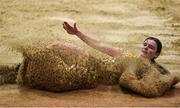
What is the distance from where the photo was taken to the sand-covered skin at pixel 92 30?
4.50 metres

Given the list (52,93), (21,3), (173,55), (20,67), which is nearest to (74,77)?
(52,93)

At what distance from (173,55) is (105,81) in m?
1.55

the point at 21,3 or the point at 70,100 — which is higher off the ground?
the point at 21,3

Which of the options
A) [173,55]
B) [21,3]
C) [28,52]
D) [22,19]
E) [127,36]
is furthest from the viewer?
[21,3]

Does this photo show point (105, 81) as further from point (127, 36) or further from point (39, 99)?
point (127, 36)

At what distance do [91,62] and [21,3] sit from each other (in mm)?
3759

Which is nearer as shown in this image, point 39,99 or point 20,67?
point 39,99

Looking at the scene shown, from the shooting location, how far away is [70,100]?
443 cm

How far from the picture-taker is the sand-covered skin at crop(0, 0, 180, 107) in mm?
4496

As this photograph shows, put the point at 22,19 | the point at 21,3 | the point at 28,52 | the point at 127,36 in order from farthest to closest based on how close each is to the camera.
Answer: the point at 21,3 → the point at 22,19 → the point at 127,36 → the point at 28,52

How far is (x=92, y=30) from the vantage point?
7.04 meters

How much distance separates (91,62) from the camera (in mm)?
4875

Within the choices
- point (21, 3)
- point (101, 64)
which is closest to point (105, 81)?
point (101, 64)

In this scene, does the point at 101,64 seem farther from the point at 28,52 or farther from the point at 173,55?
the point at 173,55
